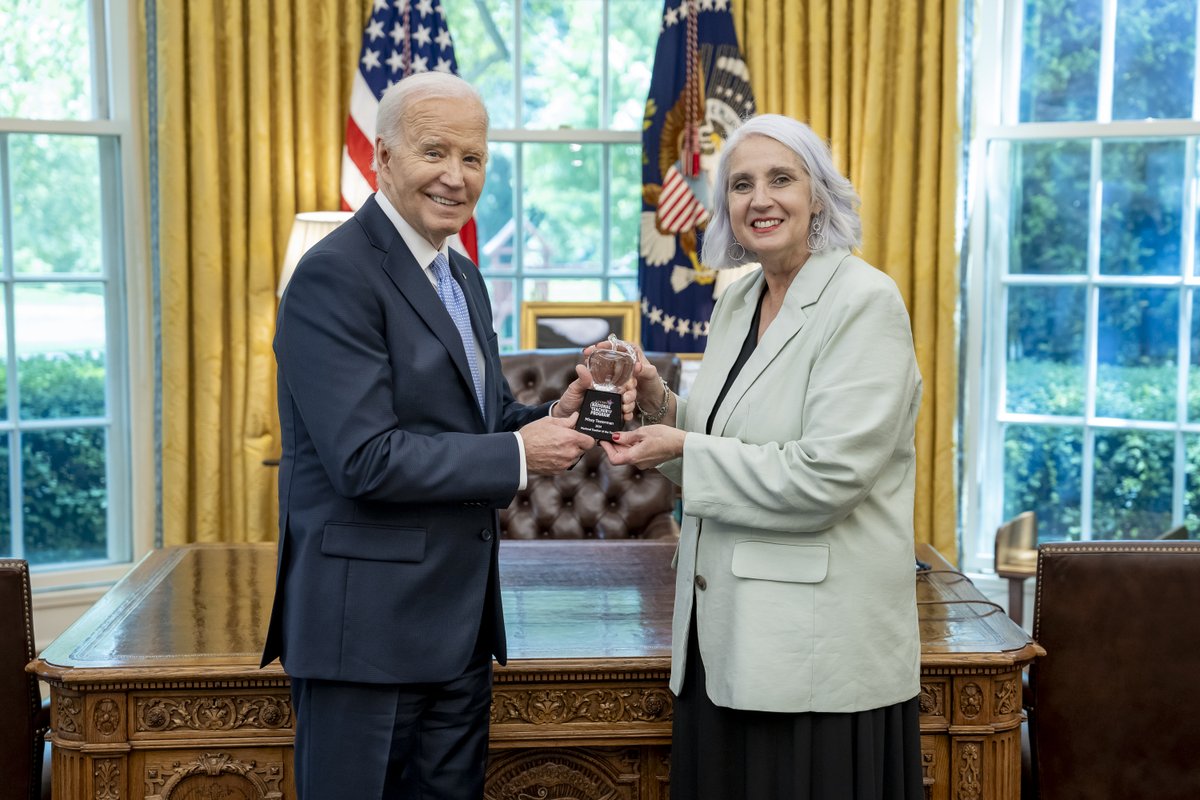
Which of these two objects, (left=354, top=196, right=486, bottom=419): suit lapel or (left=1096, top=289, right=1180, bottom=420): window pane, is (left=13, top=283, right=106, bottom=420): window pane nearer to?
(left=354, top=196, right=486, bottom=419): suit lapel

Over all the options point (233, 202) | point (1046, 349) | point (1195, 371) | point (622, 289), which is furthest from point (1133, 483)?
point (233, 202)

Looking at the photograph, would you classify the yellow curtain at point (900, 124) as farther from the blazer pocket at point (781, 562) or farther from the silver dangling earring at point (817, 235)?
the blazer pocket at point (781, 562)

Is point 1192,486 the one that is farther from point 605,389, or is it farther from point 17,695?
point 17,695

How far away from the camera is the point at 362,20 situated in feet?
14.1

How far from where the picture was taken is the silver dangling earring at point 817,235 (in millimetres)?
1956

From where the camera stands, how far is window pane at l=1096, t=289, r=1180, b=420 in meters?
4.40

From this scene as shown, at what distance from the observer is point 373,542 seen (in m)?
1.73

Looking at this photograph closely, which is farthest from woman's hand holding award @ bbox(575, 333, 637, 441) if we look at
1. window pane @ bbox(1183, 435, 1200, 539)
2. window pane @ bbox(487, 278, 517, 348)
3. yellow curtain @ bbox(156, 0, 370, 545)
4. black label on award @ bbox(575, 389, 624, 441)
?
window pane @ bbox(1183, 435, 1200, 539)

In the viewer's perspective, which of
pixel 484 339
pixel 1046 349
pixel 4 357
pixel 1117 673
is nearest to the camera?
pixel 484 339

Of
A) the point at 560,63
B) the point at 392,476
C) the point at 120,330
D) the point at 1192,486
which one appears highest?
the point at 560,63

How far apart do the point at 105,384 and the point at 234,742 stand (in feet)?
8.80

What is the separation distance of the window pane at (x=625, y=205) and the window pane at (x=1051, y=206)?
1.46m

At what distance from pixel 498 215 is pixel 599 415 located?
9.54 ft

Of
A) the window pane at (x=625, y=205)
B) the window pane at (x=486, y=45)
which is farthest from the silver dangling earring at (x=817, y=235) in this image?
the window pane at (x=486, y=45)
